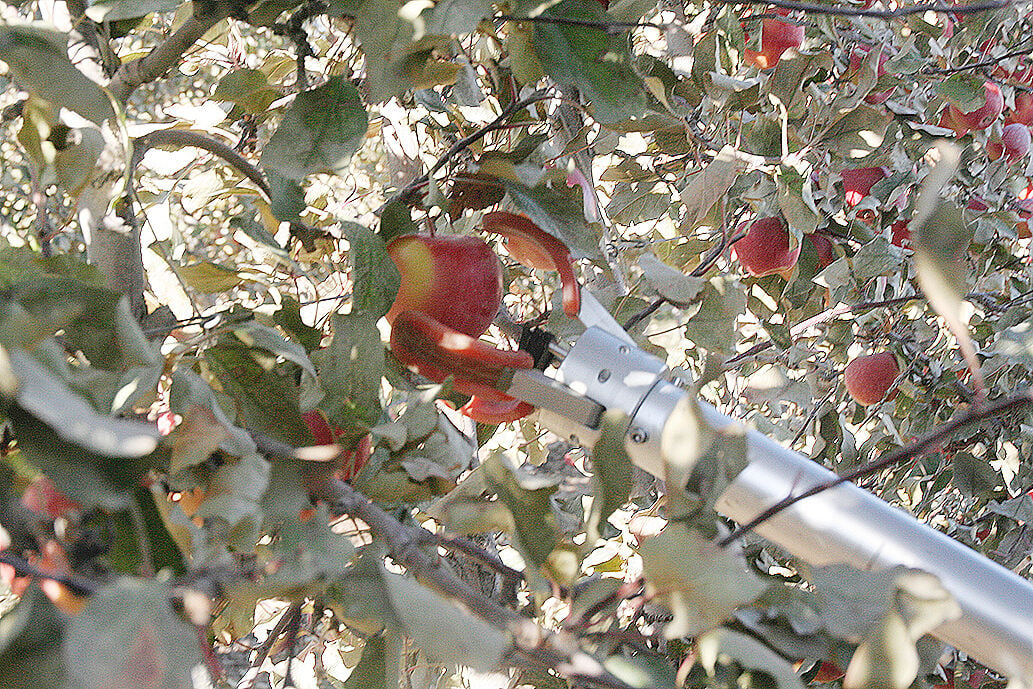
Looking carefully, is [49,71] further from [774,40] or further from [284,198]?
[774,40]

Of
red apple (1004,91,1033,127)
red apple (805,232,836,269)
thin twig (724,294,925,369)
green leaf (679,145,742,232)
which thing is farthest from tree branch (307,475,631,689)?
red apple (1004,91,1033,127)

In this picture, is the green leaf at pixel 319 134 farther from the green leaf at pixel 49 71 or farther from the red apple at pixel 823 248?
the red apple at pixel 823 248

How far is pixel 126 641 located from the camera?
8.3 inches

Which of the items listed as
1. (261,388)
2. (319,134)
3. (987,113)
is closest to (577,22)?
(319,134)

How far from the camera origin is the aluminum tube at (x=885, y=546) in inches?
13.4

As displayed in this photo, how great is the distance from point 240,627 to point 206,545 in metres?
0.31

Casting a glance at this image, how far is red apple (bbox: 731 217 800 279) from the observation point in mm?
830

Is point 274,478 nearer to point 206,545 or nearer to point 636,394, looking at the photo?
point 206,545

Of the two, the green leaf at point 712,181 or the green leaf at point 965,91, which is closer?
the green leaf at point 712,181

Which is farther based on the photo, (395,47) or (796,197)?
(796,197)

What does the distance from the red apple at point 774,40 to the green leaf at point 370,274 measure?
0.65 meters

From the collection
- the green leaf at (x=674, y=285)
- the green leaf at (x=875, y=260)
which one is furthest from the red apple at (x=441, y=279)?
the green leaf at (x=875, y=260)

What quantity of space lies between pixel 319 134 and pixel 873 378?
2.39 ft

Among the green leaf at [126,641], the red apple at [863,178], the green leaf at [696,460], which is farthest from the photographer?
the red apple at [863,178]
